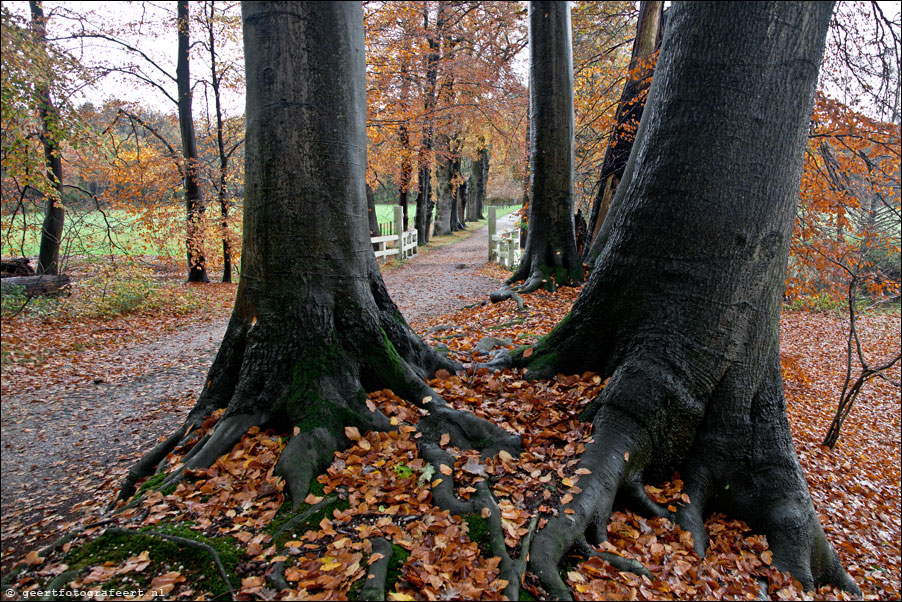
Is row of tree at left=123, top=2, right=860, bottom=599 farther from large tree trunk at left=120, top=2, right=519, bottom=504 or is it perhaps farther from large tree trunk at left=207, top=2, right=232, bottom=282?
large tree trunk at left=207, top=2, right=232, bottom=282

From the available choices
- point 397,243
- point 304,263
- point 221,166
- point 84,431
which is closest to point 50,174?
point 221,166

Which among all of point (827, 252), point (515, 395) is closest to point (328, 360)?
point (515, 395)

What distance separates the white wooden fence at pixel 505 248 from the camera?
17188 mm

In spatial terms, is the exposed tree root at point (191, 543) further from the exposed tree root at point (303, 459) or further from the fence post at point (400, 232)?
the fence post at point (400, 232)

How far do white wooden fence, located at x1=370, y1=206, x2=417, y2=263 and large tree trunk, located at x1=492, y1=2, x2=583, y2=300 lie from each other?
859 centimetres

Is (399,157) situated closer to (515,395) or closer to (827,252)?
(827,252)

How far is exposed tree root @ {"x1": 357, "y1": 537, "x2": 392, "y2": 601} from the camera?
229 cm

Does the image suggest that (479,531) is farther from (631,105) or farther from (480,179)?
(480,179)

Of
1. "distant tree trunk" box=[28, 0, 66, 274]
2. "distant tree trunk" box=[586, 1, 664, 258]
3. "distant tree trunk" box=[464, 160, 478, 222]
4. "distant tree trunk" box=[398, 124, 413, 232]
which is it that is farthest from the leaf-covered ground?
"distant tree trunk" box=[464, 160, 478, 222]

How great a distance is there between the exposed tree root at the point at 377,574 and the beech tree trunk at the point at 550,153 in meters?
6.44

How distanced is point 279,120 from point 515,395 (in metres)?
2.82

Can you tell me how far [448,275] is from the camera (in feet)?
51.0

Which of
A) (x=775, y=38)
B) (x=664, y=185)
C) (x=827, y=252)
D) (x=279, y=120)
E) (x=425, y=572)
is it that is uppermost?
(x=775, y=38)

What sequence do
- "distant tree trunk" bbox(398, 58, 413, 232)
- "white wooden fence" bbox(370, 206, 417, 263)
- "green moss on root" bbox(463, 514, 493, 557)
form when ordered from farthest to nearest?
1. "white wooden fence" bbox(370, 206, 417, 263)
2. "distant tree trunk" bbox(398, 58, 413, 232)
3. "green moss on root" bbox(463, 514, 493, 557)
